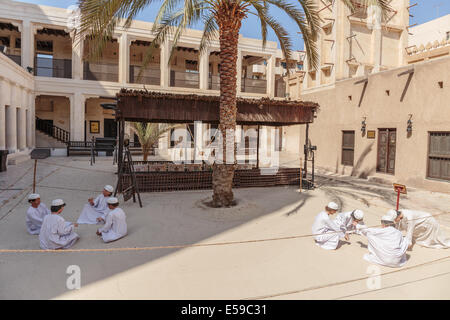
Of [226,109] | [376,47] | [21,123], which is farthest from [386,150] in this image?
[21,123]

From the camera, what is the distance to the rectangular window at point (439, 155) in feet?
35.3

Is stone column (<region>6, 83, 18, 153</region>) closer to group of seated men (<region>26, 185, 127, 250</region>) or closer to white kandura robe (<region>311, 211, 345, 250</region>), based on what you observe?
group of seated men (<region>26, 185, 127, 250</region>)

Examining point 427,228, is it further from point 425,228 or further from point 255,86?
point 255,86

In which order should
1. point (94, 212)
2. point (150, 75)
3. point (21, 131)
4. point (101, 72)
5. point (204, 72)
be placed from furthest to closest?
point (204, 72)
point (150, 75)
point (101, 72)
point (21, 131)
point (94, 212)

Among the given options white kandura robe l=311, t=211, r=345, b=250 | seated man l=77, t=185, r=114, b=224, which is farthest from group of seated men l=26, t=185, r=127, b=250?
white kandura robe l=311, t=211, r=345, b=250

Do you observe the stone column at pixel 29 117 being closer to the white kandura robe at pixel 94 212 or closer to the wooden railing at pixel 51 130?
the wooden railing at pixel 51 130

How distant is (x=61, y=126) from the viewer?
23969 mm

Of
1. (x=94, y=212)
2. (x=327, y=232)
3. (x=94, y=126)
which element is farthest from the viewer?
(x=94, y=126)

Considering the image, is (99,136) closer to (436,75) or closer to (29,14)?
(29,14)

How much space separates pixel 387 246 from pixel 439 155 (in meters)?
7.95

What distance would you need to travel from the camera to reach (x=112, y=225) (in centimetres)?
592

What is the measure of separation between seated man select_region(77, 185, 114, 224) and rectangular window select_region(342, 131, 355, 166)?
479 inches

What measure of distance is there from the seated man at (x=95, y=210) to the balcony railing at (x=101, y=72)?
714 inches

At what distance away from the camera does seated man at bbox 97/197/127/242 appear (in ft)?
19.1
